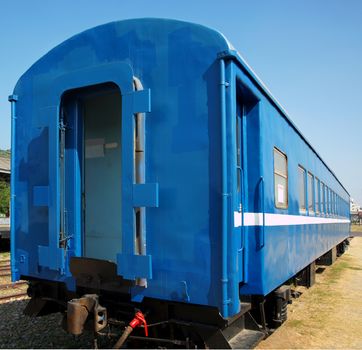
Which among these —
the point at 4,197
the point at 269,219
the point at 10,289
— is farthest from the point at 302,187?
the point at 4,197

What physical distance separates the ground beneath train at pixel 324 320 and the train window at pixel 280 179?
6.34 ft

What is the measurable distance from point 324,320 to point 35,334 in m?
4.63

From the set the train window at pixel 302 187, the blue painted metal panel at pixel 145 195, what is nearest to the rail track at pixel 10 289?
the blue painted metal panel at pixel 145 195

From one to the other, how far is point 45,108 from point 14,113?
2.53ft

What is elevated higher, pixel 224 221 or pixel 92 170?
pixel 92 170

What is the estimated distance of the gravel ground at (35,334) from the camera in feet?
17.1

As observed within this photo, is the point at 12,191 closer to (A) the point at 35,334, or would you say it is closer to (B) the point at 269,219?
(A) the point at 35,334

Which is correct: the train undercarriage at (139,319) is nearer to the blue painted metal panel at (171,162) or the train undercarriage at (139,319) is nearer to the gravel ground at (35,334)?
the blue painted metal panel at (171,162)

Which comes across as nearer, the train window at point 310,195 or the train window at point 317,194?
the train window at point 310,195

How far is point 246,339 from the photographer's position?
3924 millimetres

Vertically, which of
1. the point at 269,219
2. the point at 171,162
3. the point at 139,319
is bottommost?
the point at 139,319

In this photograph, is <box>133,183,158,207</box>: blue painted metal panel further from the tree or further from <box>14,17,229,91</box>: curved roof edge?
the tree

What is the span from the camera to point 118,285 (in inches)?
154

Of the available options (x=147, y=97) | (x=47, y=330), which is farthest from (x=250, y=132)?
(x=47, y=330)
